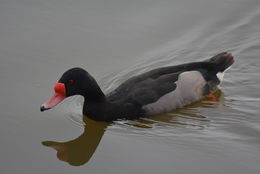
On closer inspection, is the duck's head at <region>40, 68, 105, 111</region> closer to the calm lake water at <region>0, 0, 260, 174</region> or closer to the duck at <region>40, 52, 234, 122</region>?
the duck at <region>40, 52, 234, 122</region>

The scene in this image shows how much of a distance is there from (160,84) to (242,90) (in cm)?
168

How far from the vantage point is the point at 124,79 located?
1108 centimetres

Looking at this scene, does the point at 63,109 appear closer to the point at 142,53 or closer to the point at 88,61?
the point at 88,61

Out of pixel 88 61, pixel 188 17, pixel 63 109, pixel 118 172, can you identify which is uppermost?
pixel 188 17

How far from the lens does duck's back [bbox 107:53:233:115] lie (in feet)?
32.3

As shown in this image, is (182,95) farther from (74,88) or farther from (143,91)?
(74,88)

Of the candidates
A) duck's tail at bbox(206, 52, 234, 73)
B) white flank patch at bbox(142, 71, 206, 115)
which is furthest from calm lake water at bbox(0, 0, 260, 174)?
duck's tail at bbox(206, 52, 234, 73)

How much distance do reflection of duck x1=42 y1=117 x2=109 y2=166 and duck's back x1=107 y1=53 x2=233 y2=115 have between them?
580mm

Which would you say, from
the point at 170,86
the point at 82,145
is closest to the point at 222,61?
the point at 170,86

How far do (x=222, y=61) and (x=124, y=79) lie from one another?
6.28 feet

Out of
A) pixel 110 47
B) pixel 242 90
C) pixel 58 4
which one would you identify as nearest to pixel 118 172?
pixel 242 90

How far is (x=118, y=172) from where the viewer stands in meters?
8.15

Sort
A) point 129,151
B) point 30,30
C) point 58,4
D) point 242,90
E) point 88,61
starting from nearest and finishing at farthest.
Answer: point 129,151, point 242,90, point 88,61, point 30,30, point 58,4

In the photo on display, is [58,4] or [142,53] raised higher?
[58,4]
